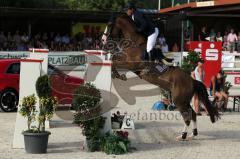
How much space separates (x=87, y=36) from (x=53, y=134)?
23019mm

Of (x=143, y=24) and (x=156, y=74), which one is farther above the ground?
(x=143, y=24)

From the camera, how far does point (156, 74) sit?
1404 cm

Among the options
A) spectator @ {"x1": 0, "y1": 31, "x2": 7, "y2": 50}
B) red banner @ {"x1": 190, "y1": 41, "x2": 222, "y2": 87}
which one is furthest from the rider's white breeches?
spectator @ {"x1": 0, "y1": 31, "x2": 7, "y2": 50}

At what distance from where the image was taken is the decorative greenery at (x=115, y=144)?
1167 centimetres

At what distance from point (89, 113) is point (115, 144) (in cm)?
86

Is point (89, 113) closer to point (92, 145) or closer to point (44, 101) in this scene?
point (92, 145)

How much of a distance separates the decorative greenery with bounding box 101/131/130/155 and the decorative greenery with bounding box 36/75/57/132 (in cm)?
131

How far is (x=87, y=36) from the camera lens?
3666cm

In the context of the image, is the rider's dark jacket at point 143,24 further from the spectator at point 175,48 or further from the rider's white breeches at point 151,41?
the spectator at point 175,48

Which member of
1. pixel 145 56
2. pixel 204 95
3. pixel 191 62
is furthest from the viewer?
pixel 191 62

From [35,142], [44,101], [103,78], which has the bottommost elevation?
[35,142]

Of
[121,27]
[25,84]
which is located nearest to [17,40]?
[121,27]

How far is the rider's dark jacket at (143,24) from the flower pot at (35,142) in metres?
4.03

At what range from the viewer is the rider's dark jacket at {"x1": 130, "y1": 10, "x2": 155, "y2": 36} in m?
13.8
